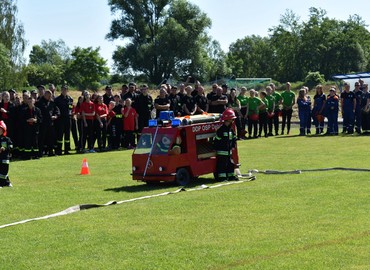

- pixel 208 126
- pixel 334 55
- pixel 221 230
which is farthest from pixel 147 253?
pixel 334 55

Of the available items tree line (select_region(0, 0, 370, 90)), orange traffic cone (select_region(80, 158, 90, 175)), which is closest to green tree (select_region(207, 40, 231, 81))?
tree line (select_region(0, 0, 370, 90))

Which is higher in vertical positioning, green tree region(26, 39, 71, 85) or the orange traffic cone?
green tree region(26, 39, 71, 85)

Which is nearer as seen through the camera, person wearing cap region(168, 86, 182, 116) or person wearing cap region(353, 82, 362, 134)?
person wearing cap region(168, 86, 182, 116)

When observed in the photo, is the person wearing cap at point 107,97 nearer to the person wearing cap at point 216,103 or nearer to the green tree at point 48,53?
the person wearing cap at point 216,103

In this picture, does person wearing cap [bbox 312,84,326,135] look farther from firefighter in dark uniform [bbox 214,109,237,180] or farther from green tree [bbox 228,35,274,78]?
green tree [bbox 228,35,274,78]

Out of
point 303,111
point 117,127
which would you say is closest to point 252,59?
point 303,111

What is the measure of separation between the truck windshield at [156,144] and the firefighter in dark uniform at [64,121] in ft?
29.3

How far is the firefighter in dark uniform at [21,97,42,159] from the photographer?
23233mm

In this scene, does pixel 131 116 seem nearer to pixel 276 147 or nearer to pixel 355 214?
pixel 276 147

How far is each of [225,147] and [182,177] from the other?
45.9 inches

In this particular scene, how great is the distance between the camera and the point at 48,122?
24.5m

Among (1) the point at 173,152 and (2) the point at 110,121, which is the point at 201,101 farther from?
(1) the point at 173,152

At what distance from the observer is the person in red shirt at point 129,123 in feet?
87.0

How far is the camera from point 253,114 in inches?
1176
